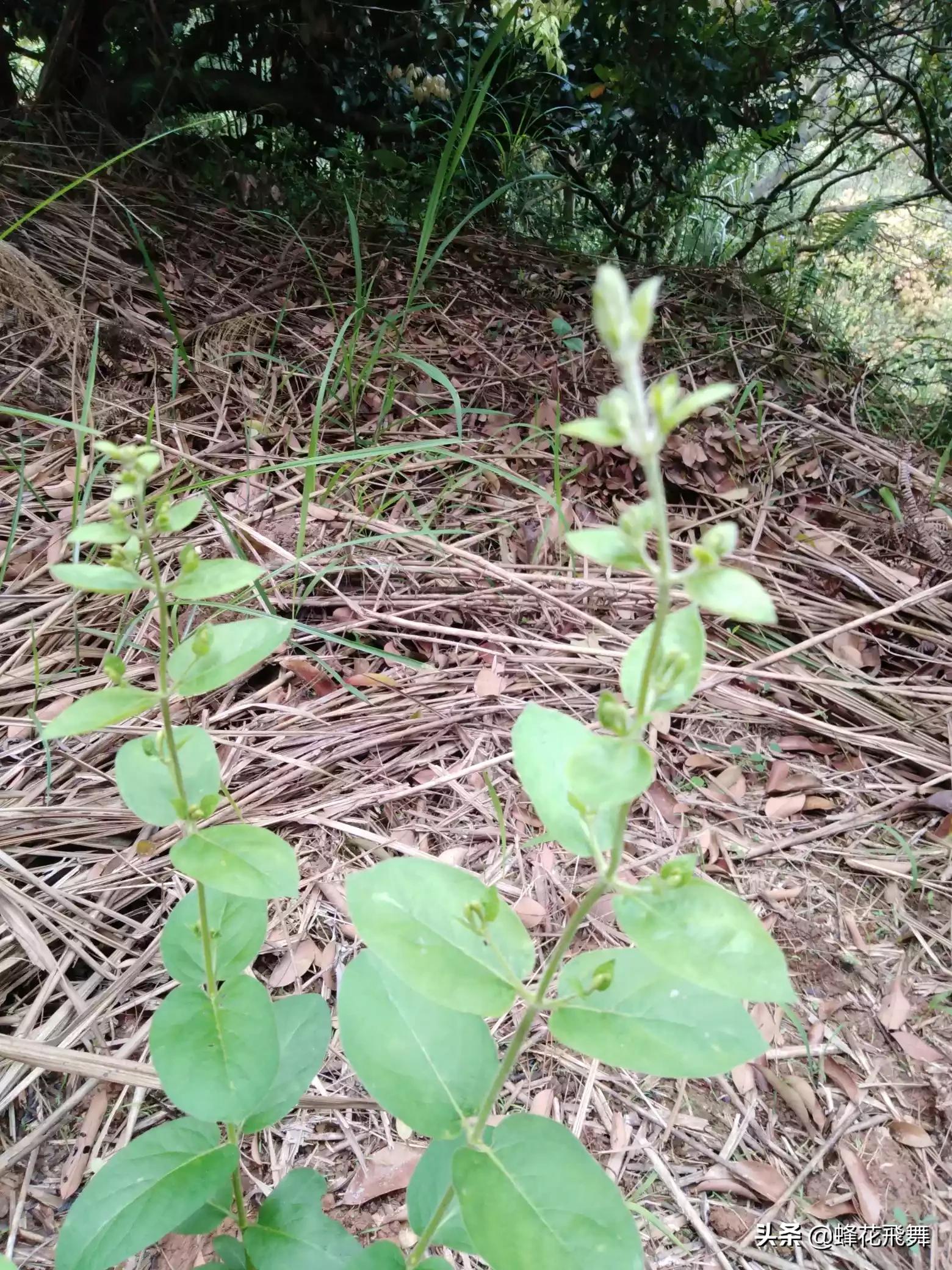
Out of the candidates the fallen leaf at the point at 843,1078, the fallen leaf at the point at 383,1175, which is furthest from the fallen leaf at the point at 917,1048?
the fallen leaf at the point at 383,1175

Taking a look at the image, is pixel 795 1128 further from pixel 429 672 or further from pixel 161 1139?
pixel 429 672

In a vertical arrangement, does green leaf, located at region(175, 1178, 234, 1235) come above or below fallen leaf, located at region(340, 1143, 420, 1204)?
above

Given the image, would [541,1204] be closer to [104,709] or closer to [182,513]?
[104,709]

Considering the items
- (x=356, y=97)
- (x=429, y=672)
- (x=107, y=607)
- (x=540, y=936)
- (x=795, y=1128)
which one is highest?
(x=356, y=97)

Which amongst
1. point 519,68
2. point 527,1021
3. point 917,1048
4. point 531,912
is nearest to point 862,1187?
point 917,1048

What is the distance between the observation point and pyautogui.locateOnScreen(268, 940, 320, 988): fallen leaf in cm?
127

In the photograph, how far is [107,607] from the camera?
1795 millimetres

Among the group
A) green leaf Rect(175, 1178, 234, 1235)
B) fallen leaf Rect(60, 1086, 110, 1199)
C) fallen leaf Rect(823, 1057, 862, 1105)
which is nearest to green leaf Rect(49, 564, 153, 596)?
green leaf Rect(175, 1178, 234, 1235)

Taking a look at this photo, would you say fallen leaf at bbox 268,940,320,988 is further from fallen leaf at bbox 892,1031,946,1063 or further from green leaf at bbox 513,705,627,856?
fallen leaf at bbox 892,1031,946,1063

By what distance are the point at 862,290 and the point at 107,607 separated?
6596mm

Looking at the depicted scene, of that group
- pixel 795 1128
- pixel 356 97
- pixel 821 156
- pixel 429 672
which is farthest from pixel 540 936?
pixel 821 156

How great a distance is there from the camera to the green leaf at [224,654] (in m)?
0.78

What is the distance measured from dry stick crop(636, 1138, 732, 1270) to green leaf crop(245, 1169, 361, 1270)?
48cm

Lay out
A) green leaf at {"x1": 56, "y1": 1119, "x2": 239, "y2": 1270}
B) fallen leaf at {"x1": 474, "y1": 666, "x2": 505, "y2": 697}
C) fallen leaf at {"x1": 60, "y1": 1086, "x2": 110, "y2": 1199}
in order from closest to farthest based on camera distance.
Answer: green leaf at {"x1": 56, "y1": 1119, "x2": 239, "y2": 1270} < fallen leaf at {"x1": 60, "y1": 1086, "x2": 110, "y2": 1199} < fallen leaf at {"x1": 474, "y1": 666, "x2": 505, "y2": 697}
